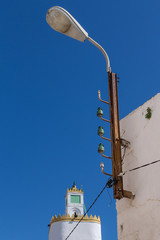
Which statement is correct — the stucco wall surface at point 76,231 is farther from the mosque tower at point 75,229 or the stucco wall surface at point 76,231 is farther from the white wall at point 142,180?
the white wall at point 142,180

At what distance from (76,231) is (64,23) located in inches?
840

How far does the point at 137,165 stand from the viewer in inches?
244

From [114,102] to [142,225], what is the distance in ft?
8.03

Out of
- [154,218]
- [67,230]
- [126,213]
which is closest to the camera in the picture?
[154,218]

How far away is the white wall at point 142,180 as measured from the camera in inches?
219

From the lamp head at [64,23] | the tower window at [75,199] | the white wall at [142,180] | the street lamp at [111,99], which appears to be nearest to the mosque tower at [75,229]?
the tower window at [75,199]

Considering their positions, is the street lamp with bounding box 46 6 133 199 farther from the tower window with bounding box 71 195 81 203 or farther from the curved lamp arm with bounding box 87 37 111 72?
the tower window with bounding box 71 195 81 203

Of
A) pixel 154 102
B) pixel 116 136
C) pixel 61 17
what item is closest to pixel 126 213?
pixel 116 136

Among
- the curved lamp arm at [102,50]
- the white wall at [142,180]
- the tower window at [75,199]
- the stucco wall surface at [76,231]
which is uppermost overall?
the tower window at [75,199]

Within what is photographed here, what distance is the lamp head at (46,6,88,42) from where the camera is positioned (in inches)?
242

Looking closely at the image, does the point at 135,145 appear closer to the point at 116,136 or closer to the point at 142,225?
the point at 116,136

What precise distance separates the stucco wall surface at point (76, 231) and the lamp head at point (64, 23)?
20.5 m

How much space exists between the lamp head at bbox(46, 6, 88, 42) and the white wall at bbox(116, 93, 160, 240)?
6.25ft

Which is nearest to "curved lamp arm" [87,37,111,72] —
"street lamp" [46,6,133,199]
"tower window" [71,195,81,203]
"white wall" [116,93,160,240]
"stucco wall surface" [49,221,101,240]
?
"street lamp" [46,6,133,199]
